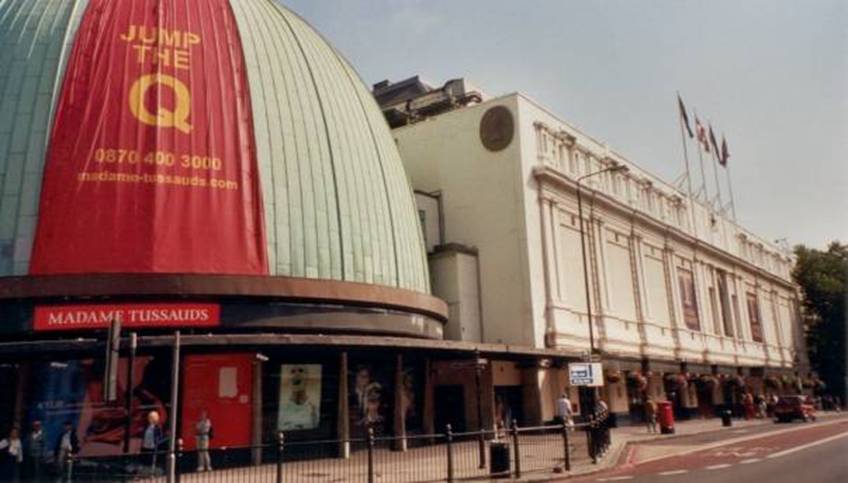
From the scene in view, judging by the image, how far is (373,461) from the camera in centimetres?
2105

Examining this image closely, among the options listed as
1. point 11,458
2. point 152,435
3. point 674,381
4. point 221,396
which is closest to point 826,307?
point 674,381

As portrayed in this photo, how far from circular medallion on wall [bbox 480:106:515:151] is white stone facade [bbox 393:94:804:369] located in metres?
0.42

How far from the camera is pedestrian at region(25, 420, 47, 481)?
2139 cm

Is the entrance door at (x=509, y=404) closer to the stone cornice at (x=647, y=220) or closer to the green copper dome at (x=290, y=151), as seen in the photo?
the green copper dome at (x=290, y=151)

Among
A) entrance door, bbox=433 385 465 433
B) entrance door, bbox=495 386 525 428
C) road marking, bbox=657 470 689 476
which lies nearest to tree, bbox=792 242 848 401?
entrance door, bbox=495 386 525 428

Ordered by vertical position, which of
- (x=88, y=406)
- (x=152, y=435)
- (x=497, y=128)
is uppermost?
(x=497, y=128)

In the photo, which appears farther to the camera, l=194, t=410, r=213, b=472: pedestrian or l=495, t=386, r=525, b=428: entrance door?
l=495, t=386, r=525, b=428: entrance door

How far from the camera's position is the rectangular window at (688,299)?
5552cm

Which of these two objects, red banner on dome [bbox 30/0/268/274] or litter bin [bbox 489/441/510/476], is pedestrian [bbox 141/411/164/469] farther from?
litter bin [bbox 489/441/510/476]

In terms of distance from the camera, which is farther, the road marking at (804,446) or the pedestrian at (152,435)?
the road marking at (804,446)

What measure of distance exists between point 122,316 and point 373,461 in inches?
361

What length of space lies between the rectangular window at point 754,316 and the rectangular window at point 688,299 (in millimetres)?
16189

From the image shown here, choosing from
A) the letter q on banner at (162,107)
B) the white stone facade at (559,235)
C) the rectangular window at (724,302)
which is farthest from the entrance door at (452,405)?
the rectangular window at (724,302)

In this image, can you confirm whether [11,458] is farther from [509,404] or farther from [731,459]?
[509,404]
